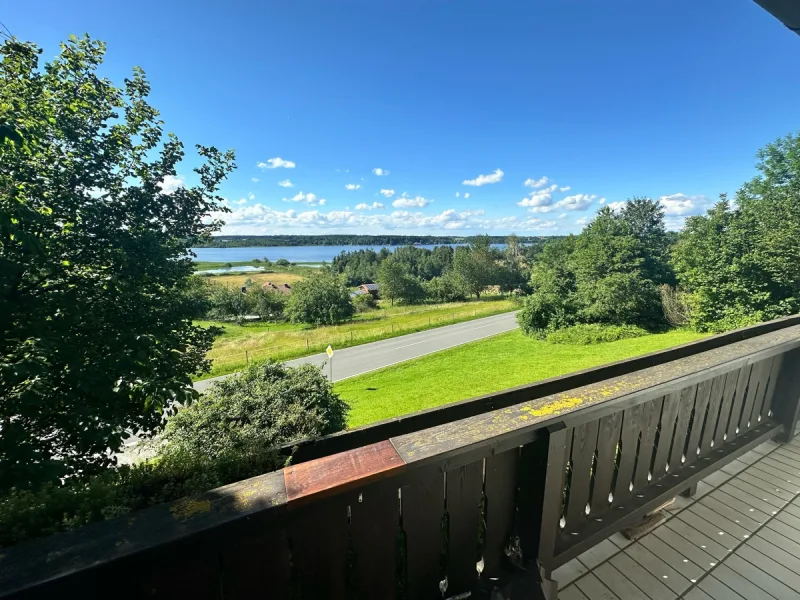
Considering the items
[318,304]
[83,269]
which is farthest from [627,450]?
[318,304]

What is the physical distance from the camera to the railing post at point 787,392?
2529mm

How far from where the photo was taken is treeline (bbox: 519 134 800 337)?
47.9ft

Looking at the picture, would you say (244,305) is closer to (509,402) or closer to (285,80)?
(285,80)

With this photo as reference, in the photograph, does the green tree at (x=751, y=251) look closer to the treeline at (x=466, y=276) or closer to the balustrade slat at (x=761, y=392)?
the balustrade slat at (x=761, y=392)

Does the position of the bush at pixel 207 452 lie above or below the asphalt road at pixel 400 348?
above

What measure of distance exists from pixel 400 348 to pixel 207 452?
18070 millimetres

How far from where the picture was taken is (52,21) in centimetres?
275

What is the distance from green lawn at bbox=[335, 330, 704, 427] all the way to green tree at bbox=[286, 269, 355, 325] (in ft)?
63.1

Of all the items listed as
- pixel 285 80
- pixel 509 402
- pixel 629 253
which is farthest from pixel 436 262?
pixel 509 402

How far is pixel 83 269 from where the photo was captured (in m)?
2.38

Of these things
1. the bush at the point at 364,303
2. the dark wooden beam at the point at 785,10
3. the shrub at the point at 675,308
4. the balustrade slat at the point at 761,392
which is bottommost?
the bush at the point at 364,303

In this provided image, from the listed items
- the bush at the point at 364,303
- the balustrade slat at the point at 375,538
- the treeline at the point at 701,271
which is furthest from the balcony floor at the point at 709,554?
the bush at the point at 364,303

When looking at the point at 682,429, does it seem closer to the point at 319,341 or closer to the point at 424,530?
the point at 424,530

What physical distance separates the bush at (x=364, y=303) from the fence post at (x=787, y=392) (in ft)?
129
